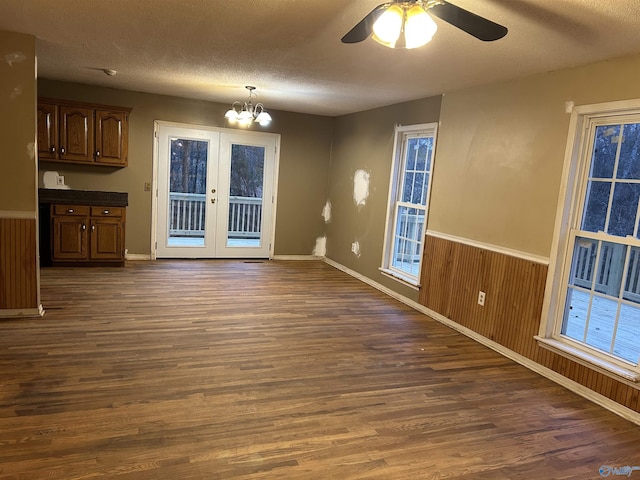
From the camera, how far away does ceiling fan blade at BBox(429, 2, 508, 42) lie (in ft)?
6.31

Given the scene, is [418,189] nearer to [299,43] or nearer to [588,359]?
[299,43]

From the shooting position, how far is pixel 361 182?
20.5 feet

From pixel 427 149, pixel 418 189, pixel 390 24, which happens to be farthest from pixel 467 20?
pixel 418 189

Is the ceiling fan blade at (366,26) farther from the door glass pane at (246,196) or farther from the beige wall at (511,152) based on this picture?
the door glass pane at (246,196)

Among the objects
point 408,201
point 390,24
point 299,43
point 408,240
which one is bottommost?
point 408,240

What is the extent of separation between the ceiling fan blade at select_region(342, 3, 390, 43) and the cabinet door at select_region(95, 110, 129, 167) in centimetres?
448

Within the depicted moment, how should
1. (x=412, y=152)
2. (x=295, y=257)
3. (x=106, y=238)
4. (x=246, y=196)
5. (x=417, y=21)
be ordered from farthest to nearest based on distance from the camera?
(x=295, y=257)
(x=246, y=196)
(x=106, y=238)
(x=412, y=152)
(x=417, y=21)

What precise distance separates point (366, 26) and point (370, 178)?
157 inches

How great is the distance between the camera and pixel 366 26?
2.07 m

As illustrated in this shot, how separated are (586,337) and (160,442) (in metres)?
2.94

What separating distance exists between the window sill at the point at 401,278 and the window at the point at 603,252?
173 cm

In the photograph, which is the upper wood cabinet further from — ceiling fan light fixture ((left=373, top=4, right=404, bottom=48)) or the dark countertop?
ceiling fan light fixture ((left=373, top=4, right=404, bottom=48))

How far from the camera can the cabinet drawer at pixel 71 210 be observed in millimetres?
5480

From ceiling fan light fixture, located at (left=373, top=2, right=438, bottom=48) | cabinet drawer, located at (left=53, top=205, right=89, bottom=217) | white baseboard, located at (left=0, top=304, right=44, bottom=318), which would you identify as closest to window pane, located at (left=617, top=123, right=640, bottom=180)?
ceiling fan light fixture, located at (left=373, top=2, right=438, bottom=48)
